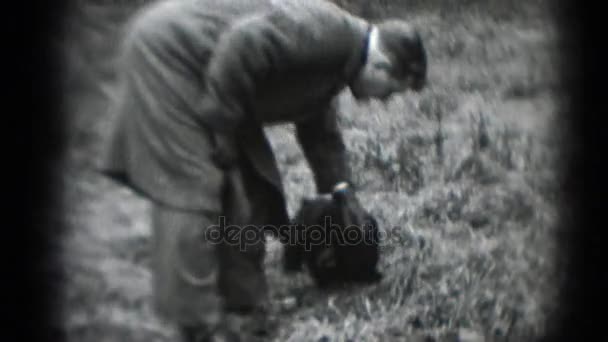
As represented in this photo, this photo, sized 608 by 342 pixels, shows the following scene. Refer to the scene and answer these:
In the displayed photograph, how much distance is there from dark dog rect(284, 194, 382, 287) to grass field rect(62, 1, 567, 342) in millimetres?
51

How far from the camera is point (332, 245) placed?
2.26m

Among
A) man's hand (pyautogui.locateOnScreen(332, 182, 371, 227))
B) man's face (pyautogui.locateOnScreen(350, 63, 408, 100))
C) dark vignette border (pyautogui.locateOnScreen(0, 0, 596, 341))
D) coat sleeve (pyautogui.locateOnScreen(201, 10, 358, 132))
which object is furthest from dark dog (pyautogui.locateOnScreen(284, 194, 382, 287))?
dark vignette border (pyautogui.locateOnScreen(0, 0, 596, 341))

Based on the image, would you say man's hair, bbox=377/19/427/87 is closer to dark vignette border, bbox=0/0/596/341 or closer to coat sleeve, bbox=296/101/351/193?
coat sleeve, bbox=296/101/351/193

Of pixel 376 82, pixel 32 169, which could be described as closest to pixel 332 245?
pixel 376 82

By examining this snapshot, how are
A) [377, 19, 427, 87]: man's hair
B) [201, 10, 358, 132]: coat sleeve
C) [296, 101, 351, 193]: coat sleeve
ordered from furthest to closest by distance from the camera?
[296, 101, 351, 193]: coat sleeve → [377, 19, 427, 87]: man's hair → [201, 10, 358, 132]: coat sleeve

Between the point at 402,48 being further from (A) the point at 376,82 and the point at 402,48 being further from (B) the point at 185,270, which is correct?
(B) the point at 185,270

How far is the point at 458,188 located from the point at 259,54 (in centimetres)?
90

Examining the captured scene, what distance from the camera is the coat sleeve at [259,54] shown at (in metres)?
1.76

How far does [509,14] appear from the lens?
229 cm

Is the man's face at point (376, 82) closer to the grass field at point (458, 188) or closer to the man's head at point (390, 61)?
the man's head at point (390, 61)

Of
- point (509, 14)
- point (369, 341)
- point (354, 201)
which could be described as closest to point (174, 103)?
point (354, 201)

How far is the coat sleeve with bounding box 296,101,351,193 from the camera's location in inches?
85.9

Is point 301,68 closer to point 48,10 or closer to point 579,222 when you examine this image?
point 48,10

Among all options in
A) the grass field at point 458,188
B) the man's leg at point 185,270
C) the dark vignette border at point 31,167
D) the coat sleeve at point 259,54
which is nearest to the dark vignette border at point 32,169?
the dark vignette border at point 31,167
